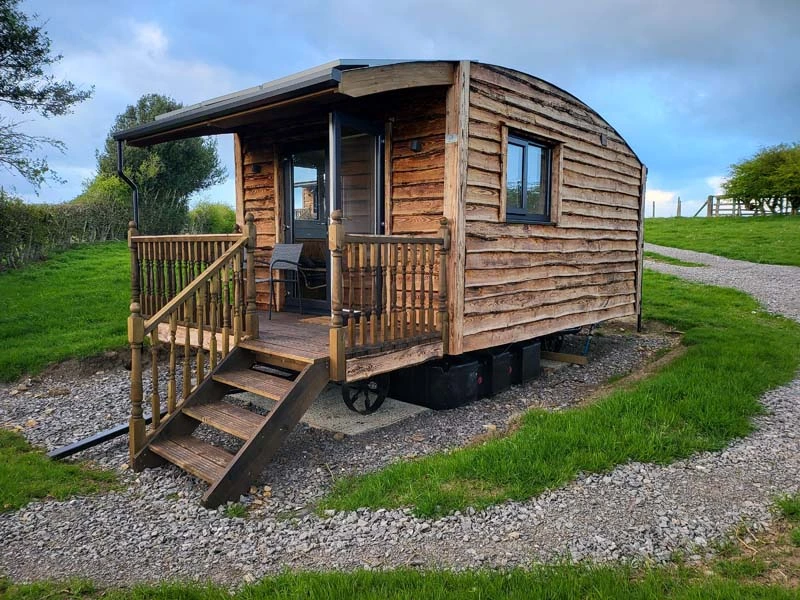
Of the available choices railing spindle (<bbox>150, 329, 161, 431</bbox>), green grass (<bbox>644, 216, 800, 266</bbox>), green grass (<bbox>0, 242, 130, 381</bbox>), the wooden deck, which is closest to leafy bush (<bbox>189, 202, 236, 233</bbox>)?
green grass (<bbox>0, 242, 130, 381</bbox>)

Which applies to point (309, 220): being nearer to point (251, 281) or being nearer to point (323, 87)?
point (251, 281)

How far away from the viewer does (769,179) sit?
28344 millimetres

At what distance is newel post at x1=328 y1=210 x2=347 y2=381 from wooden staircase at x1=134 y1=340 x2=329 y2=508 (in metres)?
0.09

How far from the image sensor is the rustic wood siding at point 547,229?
5723 millimetres

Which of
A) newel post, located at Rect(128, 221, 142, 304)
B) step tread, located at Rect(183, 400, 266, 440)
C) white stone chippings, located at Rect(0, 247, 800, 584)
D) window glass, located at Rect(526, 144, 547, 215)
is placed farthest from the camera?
window glass, located at Rect(526, 144, 547, 215)

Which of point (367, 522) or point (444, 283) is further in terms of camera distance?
point (444, 283)

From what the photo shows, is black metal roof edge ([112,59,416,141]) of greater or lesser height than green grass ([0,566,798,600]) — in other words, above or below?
above

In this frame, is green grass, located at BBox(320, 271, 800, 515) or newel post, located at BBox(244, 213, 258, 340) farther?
newel post, located at BBox(244, 213, 258, 340)

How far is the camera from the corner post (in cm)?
438

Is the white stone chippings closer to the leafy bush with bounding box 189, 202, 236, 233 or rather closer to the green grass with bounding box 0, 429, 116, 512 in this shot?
the green grass with bounding box 0, 429, 116, 512

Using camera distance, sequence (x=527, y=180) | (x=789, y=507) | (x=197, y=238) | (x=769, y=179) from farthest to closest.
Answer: (x=769, y=179) < (x=527, y=180) < (x=197, y=238) < (x=789, y=507)

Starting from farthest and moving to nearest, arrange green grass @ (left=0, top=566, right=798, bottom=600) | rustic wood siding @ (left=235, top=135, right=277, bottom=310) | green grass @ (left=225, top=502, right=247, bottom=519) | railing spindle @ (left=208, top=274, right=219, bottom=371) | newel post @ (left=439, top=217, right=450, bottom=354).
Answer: rustic wood siding @ (left=235, top=135, right=277, bottom=310)
newel post @ (left=439, top=217, right=450, bottom=354)
railing spindle @ (left=208, top=274, right=219, bottom=371)
green grass @ (left=225, top=502, right=247, bottom=519)
green grass @ (left=0, top=566, right=798, bottom=600)

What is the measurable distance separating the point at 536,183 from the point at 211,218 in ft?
62.7

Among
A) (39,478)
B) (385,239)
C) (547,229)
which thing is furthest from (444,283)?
(39,478)
